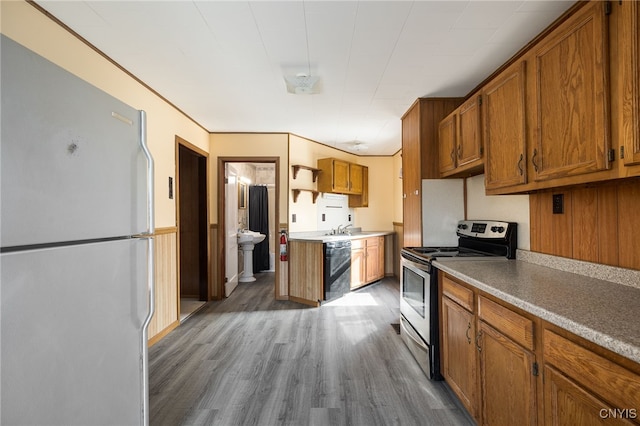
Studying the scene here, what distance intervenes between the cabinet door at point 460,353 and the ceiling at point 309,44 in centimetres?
177

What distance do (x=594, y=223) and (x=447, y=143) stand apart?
1.33 meters

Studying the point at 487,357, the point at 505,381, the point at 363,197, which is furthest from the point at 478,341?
the point at 363,197

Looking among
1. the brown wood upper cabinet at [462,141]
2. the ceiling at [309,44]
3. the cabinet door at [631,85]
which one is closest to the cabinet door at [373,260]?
the brown wood upper cabinet at [462,141]

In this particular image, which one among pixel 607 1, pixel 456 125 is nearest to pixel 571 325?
pixel 607 1

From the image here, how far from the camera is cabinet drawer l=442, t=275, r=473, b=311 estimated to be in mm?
1583

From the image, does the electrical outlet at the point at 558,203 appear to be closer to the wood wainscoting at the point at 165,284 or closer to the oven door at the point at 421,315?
the oven door at the point at 421,315

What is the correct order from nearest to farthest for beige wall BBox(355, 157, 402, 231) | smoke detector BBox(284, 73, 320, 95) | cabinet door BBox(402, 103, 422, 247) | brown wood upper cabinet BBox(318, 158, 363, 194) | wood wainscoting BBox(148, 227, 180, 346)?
smoke detector BBox(284, 73, 320, 95), wood wainscoting BBox(148, 227, 180, 346), cabinet door BBox(402, 103, 422, 247), brown wood upper cabinet BBox(318, 158, 363, 194), beige wall BBox(355, 157, 402, 231)

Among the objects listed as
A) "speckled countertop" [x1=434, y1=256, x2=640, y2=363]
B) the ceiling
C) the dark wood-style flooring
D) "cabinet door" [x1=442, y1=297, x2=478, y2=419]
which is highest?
the ceiling

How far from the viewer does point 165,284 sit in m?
2.91

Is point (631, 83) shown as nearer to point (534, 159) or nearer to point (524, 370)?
point (534, 159)

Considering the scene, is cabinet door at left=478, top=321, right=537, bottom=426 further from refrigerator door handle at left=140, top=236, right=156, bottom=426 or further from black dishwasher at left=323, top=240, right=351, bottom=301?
black dishwasher at left=323, top=240, right=351, bottom=301

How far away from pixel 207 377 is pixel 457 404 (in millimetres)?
1763

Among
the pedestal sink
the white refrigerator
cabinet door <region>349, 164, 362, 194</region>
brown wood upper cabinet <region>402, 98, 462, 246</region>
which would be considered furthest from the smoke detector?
the pedestal sink

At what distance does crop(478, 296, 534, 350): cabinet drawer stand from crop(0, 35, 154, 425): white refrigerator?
1.60 m
